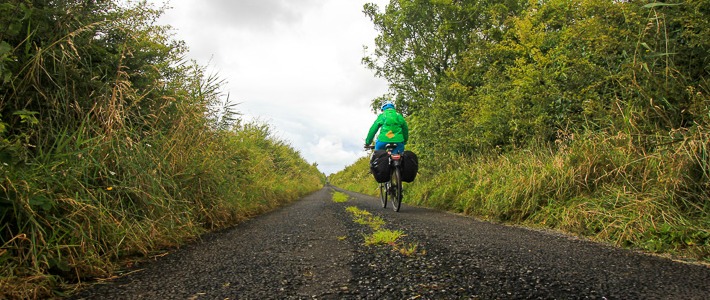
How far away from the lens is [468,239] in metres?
3.26

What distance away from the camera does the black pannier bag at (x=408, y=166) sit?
6645 millimetres

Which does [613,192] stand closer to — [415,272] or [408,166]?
[415,272]

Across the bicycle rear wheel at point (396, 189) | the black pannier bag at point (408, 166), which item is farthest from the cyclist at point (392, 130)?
A: the bicycle rear wheel at point (396, 189)

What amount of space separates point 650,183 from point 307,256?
11.7 ft

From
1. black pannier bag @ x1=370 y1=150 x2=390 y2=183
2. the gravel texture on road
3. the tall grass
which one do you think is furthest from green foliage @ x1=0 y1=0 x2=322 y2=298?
the tall grass

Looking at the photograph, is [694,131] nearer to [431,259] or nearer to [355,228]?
[431,259]

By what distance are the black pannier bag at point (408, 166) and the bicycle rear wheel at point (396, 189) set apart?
0.13 metres

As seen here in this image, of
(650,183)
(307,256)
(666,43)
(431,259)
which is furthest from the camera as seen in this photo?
(666,43)

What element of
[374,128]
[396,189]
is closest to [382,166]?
[396,189]

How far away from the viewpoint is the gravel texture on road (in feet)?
5.82

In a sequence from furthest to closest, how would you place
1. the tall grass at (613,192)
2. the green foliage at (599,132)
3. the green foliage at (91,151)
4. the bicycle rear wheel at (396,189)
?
the bicycle rear wheel at (396,189) < the green foliage at (599,132) < the tall grass at (613,192) < the green foliage at (91,151)

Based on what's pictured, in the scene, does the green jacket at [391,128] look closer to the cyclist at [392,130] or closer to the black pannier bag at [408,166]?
the cyclist at [392,130]

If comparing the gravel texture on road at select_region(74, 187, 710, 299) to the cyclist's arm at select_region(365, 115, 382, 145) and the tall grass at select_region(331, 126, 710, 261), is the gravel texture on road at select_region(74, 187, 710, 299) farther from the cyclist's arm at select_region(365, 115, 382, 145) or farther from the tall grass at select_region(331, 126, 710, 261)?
the cyclist's arm at select_region(365, 115, 382, 145)

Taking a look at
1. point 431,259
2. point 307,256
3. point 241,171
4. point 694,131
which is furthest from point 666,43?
point 241,171
